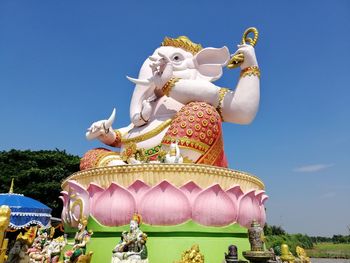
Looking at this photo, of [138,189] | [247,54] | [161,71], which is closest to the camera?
[138,189]

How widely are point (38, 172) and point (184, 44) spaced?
53.2ft

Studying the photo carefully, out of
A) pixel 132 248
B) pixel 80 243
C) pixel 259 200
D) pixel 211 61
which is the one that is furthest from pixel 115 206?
pixel 211 61

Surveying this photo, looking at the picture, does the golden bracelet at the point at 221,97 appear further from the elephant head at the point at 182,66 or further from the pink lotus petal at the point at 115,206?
the pink lotus petal at the point at 115,206

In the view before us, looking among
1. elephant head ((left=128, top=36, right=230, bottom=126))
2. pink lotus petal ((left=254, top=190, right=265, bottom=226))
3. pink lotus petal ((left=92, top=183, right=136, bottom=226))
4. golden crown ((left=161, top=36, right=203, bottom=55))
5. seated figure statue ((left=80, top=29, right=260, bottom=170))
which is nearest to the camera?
pink lotus petal ((left=92, top=183, right=136, bottom=226))

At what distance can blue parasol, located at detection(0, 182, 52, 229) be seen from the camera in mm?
14877

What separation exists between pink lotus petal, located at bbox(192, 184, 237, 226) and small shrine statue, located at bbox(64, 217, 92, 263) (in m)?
2.44

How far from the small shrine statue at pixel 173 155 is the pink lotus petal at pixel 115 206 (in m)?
1.40

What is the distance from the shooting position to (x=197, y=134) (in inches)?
360

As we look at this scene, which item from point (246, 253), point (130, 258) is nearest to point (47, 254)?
point (130, 258)

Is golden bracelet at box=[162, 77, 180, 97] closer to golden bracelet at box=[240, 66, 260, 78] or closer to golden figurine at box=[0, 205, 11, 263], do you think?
golden bracelet at box=[240, 66, 260, 78]

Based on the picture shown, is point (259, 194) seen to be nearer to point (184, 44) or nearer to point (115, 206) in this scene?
point (115, 206)

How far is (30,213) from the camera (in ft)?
50.3

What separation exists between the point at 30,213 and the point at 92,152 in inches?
289

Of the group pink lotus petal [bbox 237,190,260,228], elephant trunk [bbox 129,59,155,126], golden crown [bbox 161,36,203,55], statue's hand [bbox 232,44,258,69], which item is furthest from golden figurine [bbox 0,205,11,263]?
golden crown [bbox 161,36,203,55]
